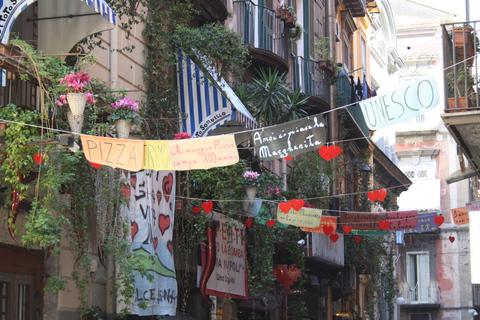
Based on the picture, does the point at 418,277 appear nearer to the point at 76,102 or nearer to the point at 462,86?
the point at 462,86

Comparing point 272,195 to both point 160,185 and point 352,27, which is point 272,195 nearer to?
point 160,185

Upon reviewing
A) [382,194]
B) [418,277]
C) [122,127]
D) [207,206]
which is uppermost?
[122,127]

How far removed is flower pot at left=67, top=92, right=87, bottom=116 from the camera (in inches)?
340

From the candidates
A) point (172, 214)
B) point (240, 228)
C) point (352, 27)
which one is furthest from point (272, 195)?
point (352, 27)

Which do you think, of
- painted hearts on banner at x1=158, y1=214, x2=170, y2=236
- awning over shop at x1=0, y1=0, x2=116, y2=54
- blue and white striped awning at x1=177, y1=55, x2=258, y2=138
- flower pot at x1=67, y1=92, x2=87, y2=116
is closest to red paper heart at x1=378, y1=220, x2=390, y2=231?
blue and white striped awning at x1=177, y1=55, x2=258, y2=138

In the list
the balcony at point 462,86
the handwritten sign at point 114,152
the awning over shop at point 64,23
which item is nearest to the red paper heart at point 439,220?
the balcony at point 462,86

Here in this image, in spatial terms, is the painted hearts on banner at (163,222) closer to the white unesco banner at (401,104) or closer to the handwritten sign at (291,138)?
the handwritten sign at (291,138)

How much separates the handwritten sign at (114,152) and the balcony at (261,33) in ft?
29.0

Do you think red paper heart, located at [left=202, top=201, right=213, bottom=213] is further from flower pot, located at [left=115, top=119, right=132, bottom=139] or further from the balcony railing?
the balcony railing

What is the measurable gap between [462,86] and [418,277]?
34.6 m

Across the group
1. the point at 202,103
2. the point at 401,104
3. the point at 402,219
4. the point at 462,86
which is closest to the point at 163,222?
the point at 202,103

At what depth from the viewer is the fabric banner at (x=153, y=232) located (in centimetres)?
1106

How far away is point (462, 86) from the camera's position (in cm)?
1156

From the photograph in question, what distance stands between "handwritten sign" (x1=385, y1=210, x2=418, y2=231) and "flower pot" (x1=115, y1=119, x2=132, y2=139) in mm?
10987
